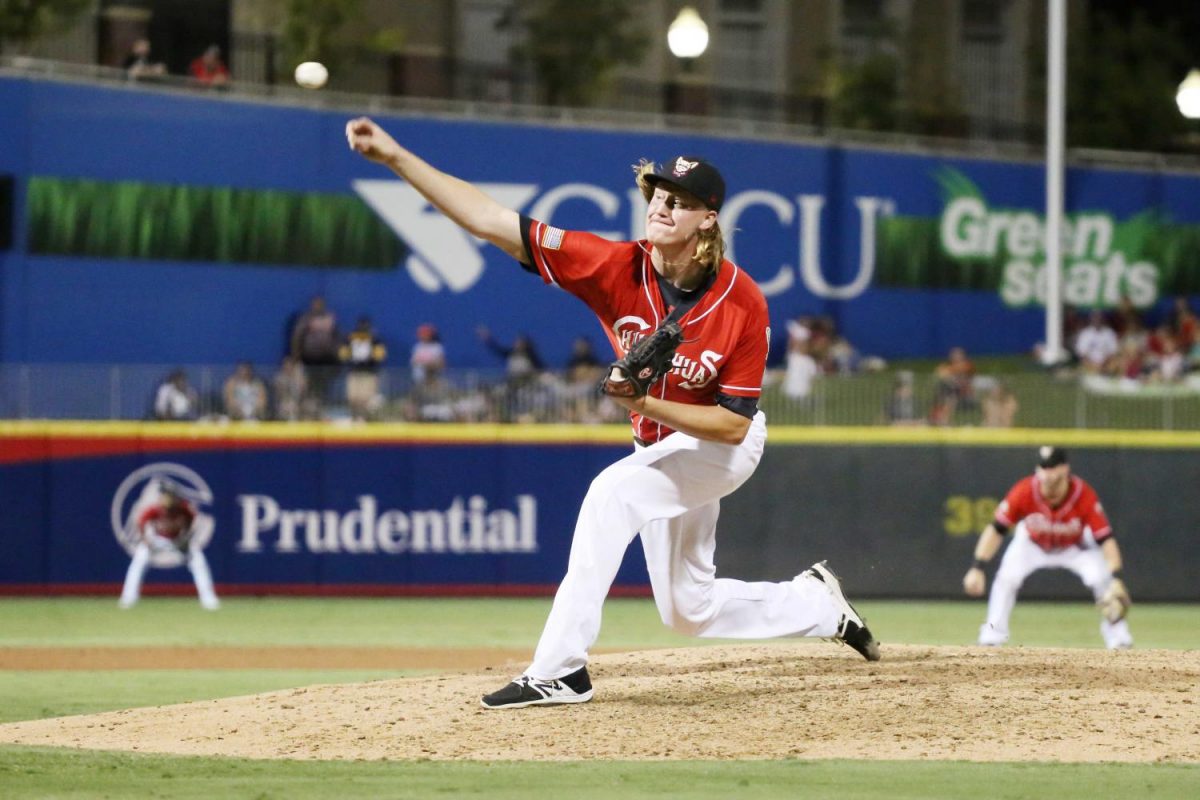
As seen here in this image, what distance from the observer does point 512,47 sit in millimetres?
25016

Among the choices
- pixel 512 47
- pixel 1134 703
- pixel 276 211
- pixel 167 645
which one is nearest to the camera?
pixel 1134 703

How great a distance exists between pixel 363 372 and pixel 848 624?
10.3 m

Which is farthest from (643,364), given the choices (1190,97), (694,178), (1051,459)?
(1190,97)

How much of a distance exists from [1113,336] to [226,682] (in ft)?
52.1

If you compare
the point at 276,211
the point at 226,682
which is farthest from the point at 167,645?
the point at 276,211

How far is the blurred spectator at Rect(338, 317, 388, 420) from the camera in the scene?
17406mm

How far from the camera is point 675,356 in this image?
6.69 meters

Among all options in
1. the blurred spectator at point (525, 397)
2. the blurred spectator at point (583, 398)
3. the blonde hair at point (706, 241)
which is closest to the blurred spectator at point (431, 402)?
the blurred spectator at point (525, 397)

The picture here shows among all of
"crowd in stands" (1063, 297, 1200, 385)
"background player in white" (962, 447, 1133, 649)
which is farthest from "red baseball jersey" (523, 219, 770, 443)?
"crowd in stands" (1063, 297, 1200, 385)

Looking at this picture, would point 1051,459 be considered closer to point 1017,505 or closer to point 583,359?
point 1017,505

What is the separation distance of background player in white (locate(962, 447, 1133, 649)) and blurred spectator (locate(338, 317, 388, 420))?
7116 mm

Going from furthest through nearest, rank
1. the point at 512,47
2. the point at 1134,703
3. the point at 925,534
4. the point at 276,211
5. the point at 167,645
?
the point at 512,47 → the point at 276,211 → the point at 925,534 → the point at 167,645 → the point at 1134,703

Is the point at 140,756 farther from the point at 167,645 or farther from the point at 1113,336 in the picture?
the point at 1113,336

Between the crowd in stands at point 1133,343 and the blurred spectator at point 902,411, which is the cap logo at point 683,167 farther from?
the crowd in stands at point 1133,343
